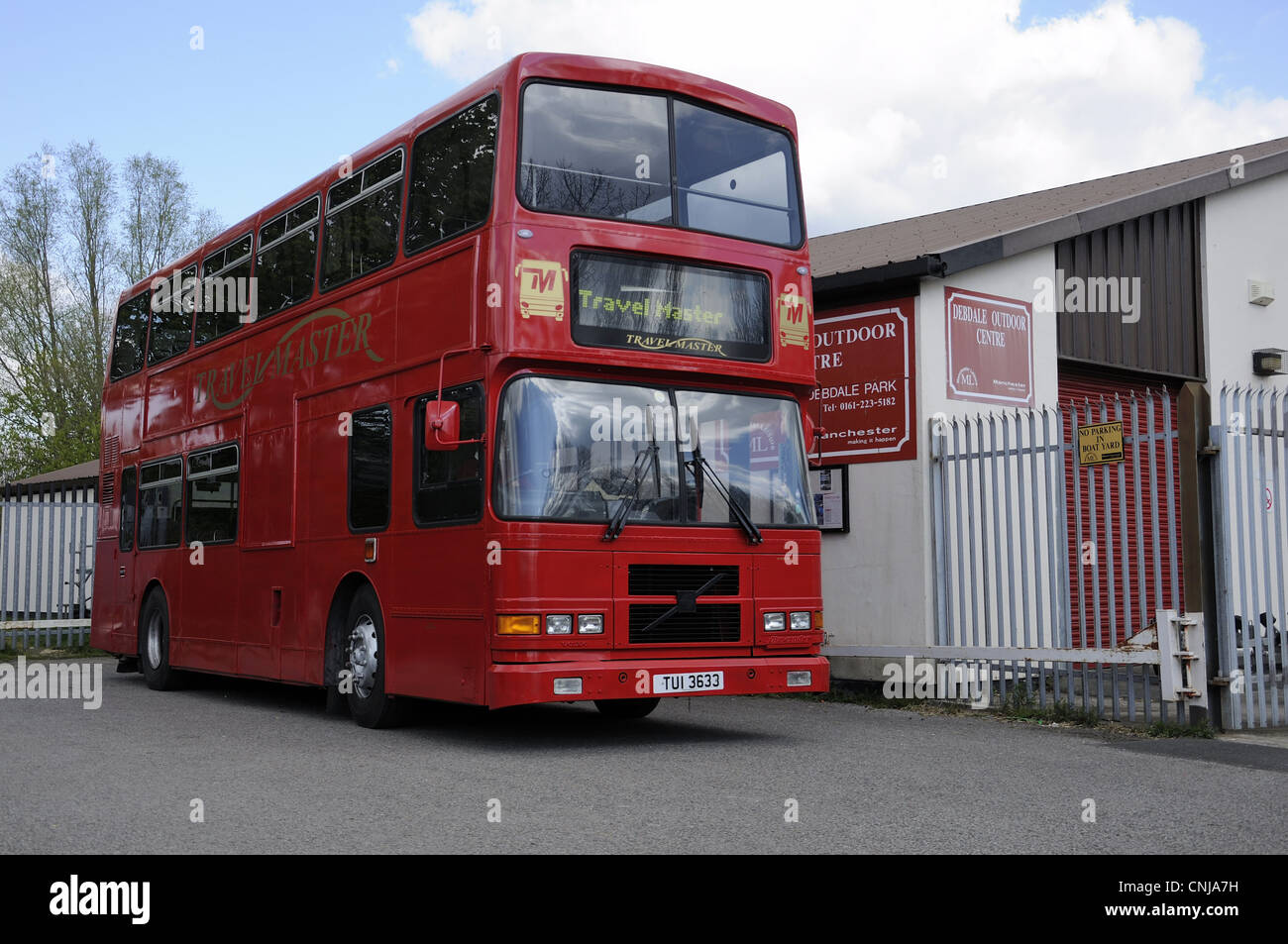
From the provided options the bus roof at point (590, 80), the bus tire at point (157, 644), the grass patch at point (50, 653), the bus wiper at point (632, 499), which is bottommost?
the grass patch at point (50, 653)

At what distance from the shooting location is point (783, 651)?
400 inches

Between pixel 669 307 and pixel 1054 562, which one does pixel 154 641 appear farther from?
pixel 1054 562

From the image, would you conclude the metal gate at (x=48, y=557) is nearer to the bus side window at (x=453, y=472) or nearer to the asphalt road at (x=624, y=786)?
the asphalt road at (x=624, y=786)

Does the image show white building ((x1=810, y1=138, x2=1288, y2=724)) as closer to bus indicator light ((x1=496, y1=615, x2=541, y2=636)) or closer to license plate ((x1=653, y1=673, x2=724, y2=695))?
license plate ((x1=653, y1=673, x2=724, y2=695))

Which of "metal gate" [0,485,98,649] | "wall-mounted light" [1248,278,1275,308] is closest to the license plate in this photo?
"wall-mounted light" [1248,278,1275,308]

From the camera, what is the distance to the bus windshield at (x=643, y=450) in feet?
30.7

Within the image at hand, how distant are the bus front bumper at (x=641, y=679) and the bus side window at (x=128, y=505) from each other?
8.78 metres

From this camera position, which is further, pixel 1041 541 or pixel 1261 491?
pixel 1041 541

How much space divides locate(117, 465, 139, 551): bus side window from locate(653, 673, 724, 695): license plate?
9187 millimetres

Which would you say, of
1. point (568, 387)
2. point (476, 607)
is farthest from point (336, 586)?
point (568, 387)

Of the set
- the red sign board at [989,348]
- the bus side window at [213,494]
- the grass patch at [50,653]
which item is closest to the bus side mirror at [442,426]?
the bus side window at [213,494]
